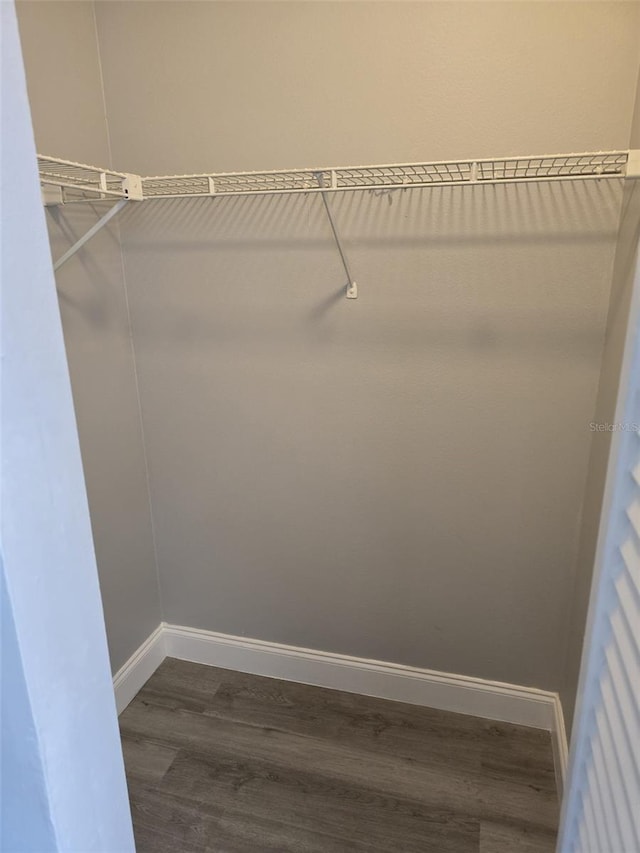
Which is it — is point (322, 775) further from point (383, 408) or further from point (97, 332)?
point (97, 332)

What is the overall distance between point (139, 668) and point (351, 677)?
0.74 metres

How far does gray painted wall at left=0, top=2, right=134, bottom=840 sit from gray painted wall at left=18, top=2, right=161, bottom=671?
1.08 m

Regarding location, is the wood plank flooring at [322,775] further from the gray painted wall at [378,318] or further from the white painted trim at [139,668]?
the gray painted wall at [378,318]

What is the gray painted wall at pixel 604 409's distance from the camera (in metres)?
1.31

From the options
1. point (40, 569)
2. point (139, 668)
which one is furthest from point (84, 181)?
point (139, 668)

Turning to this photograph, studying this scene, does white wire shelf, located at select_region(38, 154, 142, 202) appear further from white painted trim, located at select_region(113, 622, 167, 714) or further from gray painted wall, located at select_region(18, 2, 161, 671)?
white painted trim, located at select_region(113, 622, 167, 714)

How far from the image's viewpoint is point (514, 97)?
143 centimetres

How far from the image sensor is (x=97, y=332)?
5.85ft

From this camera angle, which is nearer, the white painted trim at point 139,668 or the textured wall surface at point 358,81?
the textured wall surface at point 358,81

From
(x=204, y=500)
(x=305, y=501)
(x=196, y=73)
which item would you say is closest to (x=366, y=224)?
(x=196, y=73)

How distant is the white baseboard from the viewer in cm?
188

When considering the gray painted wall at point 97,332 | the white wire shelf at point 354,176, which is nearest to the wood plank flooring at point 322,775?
the gray painted wall at point 97,332

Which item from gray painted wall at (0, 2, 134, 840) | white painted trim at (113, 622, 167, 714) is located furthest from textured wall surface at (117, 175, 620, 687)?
gray painted wall at (0, 2, 134, 840)

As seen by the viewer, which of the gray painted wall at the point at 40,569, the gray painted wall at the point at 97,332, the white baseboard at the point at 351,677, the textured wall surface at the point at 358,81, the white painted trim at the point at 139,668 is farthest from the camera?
the white painted trim at the point at 139,668
